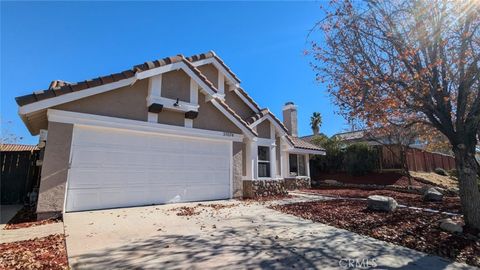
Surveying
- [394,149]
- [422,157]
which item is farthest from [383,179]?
[422,157]

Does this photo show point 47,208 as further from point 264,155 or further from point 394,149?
point 394,149

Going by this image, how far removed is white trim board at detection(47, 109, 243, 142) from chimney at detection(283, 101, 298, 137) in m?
9.39

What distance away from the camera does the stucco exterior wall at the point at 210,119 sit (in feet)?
35.8

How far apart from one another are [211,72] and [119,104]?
6.89m

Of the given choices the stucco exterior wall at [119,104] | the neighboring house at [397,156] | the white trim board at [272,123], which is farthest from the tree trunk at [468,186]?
the neighboring house at [397,156]

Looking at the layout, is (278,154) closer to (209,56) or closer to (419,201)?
(209,56)

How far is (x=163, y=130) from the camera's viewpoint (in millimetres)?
9672

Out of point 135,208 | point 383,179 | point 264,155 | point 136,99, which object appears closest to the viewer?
point 135,208

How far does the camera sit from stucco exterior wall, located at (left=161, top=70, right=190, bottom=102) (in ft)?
32.9

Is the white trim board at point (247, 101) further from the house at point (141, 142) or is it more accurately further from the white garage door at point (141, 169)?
the white garage door at point (141, 169)

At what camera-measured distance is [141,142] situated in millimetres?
9258

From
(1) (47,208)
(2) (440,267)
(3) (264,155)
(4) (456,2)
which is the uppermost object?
(4) (456,2)

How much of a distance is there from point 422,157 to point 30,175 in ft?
95.6

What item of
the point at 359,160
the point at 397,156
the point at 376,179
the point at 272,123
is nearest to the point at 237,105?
the point at 272,123
